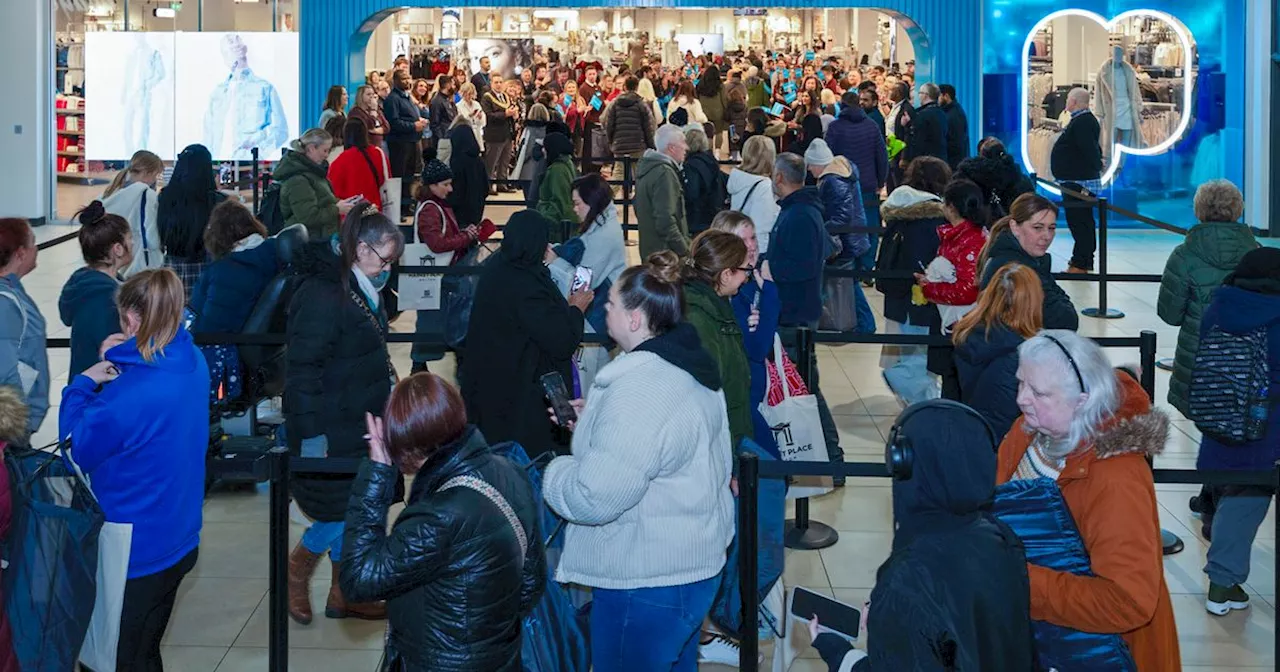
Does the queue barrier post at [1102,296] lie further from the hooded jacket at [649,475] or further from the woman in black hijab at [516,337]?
the hooded jacket at [649,475]

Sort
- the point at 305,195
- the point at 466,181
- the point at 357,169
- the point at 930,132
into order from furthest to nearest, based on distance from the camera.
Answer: the point at 930,132
the point at 357,169
the point at 466,181
the point at 305,195

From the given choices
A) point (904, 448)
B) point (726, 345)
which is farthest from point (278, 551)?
point (904, 448)

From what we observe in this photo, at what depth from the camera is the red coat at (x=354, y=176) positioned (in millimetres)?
11539

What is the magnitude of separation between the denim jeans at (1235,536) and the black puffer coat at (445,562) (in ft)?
11.1

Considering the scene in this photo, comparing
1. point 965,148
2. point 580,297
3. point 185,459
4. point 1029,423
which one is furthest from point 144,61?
point 1029,423

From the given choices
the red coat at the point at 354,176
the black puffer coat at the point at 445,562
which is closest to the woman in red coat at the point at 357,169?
the red coat at the point at 354,176

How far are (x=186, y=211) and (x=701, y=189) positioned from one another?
444cm

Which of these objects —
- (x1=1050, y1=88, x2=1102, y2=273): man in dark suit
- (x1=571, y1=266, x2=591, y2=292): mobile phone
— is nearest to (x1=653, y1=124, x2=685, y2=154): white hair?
(x1=571, y1=266, x2=591, y2=292): mobile phone

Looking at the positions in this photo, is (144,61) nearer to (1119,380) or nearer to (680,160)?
(680,160)

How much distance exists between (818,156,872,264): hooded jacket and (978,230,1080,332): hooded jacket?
359 cm

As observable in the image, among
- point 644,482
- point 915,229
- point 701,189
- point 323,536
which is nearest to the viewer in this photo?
point 644,482

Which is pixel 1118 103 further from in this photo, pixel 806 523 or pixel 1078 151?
pixel 806 523

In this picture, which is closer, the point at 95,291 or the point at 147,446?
the point at 147,446

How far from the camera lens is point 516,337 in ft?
18.4
